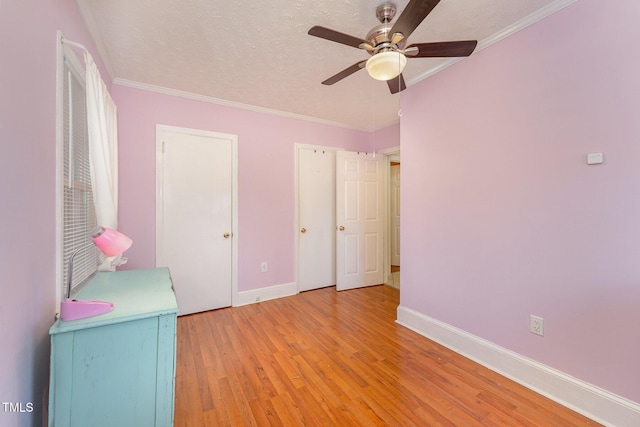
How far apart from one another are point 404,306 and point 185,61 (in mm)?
3114

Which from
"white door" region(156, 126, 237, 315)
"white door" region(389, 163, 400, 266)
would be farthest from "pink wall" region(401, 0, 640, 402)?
"white door" region(389, 163, 400, 266)

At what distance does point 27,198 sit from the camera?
101cm

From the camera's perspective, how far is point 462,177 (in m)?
2.16

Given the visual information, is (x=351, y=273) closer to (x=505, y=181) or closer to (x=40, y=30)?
(x=505, y=181)

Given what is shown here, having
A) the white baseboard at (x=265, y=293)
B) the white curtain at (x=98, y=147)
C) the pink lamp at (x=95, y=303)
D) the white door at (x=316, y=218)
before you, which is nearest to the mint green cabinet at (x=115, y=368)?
the pink lamp at (x=95, y=303)

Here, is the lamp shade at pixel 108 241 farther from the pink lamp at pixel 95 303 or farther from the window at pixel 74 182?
the window at pixel 74 182

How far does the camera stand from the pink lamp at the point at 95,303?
40.4 inches

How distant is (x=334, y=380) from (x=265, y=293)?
1.73 m

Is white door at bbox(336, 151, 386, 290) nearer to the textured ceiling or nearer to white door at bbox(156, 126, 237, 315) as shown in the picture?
the textured ceiling

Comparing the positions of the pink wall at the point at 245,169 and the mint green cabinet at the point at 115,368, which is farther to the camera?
the pink wall at the point at 245,169

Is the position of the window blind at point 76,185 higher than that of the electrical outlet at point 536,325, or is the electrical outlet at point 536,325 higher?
the window blind at point 76,185

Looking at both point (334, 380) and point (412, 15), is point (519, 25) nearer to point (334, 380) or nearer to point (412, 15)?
point (412, 15)

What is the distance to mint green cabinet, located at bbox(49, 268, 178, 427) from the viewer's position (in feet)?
3.24

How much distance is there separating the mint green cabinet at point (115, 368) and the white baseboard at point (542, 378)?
6.91ft
